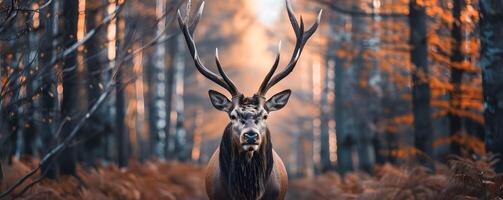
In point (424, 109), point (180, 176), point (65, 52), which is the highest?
point (65, 52)

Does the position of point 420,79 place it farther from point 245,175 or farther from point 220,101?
point 245,175

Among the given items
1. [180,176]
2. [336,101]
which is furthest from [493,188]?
[336,101]

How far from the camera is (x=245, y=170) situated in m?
8.55

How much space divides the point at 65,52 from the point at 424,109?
6663 mm

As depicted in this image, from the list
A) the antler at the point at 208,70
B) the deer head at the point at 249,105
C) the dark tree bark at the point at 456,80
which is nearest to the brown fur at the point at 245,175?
the deer head at the point at 249,105

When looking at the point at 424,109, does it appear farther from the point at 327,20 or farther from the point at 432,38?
the point at 327,20

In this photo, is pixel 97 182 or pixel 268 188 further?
pixel 97 182

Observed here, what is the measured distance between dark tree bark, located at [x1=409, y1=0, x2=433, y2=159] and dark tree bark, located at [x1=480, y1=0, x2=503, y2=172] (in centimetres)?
342

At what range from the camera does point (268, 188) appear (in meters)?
8.69

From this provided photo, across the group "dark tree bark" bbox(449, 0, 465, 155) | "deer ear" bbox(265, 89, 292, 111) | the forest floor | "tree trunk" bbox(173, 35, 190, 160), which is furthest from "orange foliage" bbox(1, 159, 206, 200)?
"tree trunk" bbox(173, 35, 190, 160)

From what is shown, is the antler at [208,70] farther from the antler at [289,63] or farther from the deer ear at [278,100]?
the deer ear at [278,100]

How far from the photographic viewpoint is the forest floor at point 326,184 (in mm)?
8227

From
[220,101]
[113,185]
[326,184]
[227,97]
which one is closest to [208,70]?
[220,101]

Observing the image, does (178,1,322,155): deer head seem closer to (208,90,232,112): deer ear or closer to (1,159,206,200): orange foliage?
(208,90,232,112): deer ear
